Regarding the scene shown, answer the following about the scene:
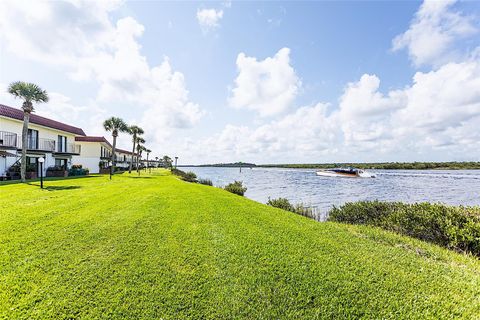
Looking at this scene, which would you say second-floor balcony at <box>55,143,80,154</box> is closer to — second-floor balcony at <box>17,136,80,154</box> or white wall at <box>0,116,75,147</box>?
second-floor balcony at <box>17,136,80,154</box>

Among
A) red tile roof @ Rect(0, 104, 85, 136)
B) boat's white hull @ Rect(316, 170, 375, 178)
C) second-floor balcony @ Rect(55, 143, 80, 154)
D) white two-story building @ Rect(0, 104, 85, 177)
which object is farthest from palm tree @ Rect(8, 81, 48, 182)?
boat's white hull @ Rect(316, 170, 375, 178)

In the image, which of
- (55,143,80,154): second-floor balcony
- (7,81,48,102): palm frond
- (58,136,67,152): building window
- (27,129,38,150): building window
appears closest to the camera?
(7,81,48,102): palm frond

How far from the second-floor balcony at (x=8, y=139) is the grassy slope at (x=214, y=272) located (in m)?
19.8

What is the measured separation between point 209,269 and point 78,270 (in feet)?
7.45

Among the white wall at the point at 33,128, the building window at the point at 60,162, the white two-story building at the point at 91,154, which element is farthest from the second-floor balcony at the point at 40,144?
the white two-story building at the point at 91,154

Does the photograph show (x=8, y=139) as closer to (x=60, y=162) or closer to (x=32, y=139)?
(x=32, y=139)

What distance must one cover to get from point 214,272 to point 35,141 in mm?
29405

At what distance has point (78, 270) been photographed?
3.84m

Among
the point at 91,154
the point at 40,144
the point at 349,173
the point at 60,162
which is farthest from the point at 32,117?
the point at 349,173

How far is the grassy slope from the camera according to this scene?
323 cm

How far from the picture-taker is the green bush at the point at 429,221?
6.48 meters

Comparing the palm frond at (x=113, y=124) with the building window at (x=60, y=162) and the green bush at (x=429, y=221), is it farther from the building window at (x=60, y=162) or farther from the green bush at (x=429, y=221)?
the green bush at (x=429, y=221)

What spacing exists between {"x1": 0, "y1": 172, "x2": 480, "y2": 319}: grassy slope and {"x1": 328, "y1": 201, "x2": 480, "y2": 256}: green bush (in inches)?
41.6

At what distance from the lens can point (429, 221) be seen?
24.9 ft
